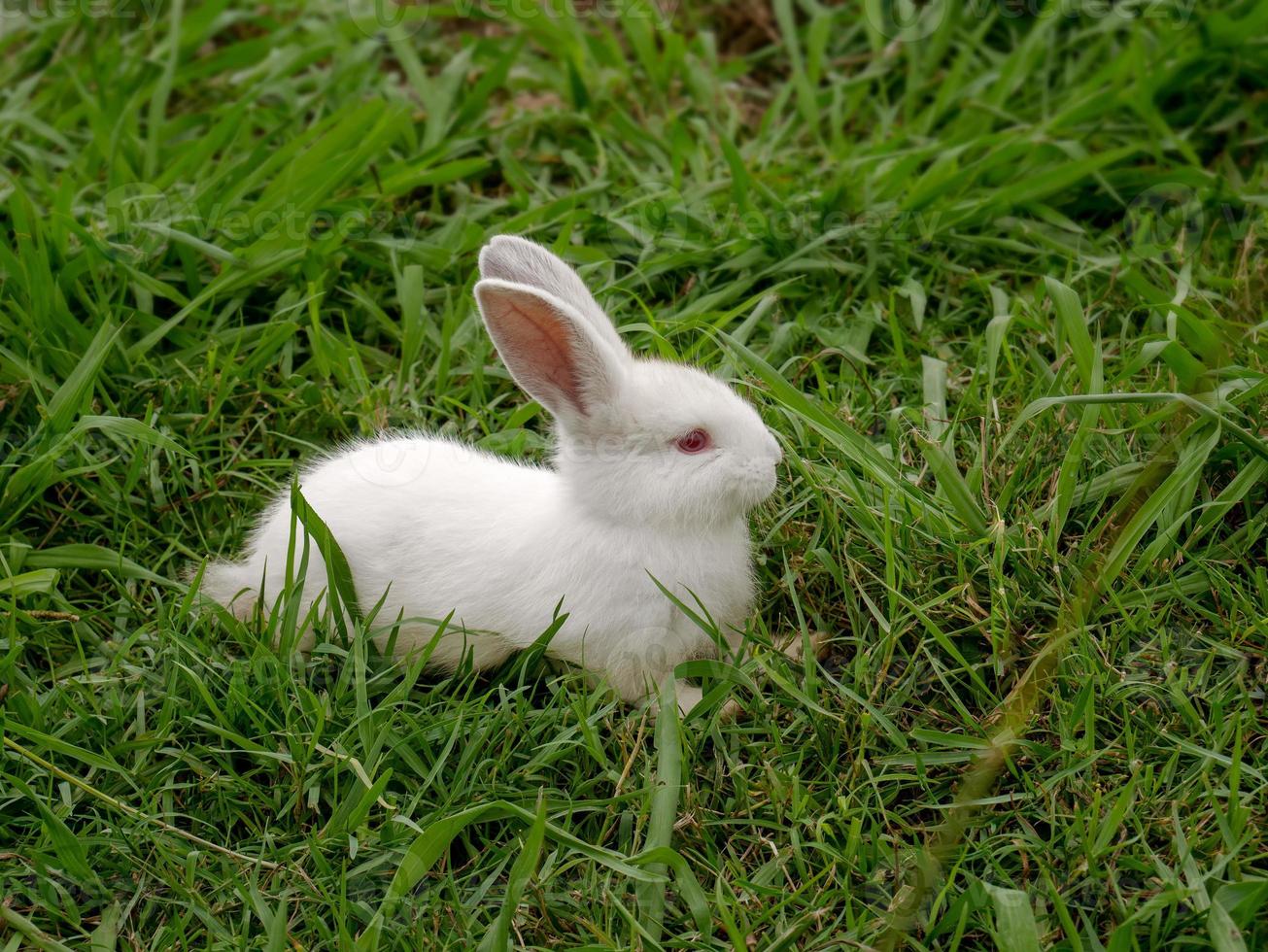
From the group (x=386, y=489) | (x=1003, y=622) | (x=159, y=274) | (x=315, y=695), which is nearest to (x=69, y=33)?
(x=159, y=274)

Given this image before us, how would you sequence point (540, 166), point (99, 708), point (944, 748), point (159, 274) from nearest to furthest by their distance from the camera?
point (944, 748), point (99, 708), point (159, 274), point (540, 166)

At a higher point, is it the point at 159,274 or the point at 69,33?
the point at 69,33

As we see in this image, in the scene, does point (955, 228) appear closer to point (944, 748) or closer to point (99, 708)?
point (944, 748)
